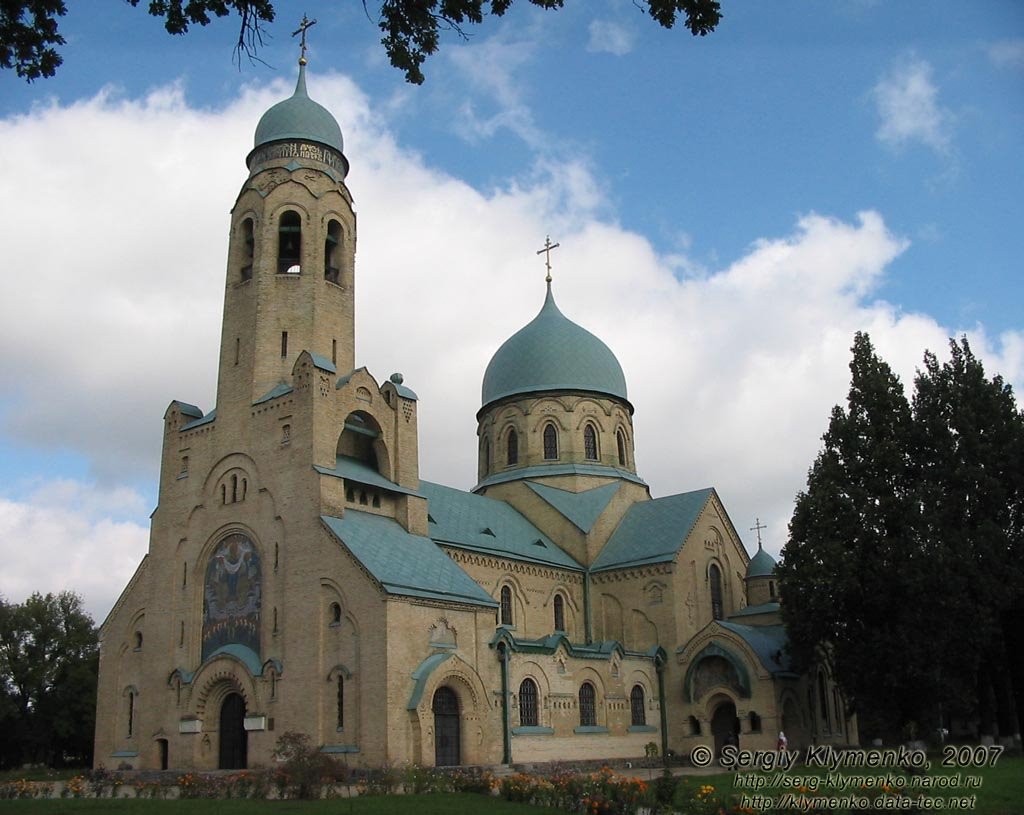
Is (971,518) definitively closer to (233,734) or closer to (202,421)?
(233,734)

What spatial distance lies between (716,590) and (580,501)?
6.06 meters

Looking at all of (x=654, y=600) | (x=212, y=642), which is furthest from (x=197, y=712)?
(x=654, y=600)

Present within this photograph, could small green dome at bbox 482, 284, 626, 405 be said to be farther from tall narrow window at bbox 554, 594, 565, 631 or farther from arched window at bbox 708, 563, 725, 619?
tall narrow window at bbox 554, 594, 565, 631

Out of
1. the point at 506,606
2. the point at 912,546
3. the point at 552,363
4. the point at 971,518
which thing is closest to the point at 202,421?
the point at 506,606

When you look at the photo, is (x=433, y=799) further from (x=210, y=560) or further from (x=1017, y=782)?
(x=210, y=560)

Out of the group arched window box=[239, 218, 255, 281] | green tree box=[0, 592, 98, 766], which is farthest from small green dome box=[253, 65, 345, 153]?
green tree box=[0, 592, 98, 766]

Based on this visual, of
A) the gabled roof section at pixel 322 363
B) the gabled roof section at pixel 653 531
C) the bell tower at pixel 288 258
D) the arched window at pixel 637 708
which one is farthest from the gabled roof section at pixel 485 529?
the bell tower at pixel 288 258

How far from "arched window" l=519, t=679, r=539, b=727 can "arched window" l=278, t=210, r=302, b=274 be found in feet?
46.5

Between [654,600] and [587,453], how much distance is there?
8295 mm

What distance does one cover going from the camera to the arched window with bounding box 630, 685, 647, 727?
106 feet

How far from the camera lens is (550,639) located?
30.0m

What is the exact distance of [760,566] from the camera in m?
40.1

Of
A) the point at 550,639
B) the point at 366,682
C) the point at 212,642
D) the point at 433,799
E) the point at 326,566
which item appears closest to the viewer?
the point at 433,799

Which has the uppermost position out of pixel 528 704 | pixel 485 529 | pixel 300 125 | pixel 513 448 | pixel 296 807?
pixel 300 125
